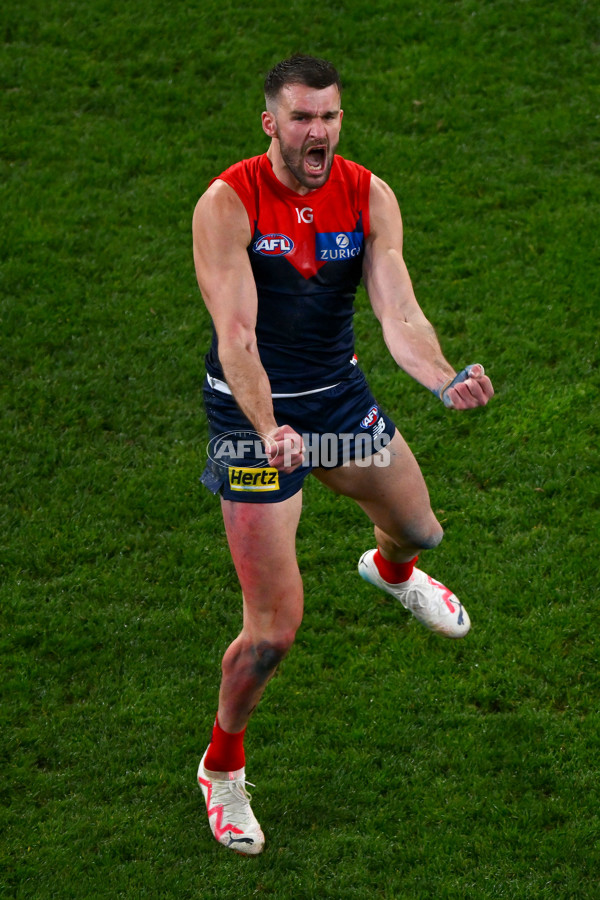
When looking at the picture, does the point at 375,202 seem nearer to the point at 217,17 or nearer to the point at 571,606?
the point at 571,606

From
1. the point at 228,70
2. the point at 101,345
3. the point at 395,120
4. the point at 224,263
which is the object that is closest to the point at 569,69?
the point at 395,120

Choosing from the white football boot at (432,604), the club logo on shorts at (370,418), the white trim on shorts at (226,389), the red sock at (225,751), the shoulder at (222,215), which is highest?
the shoulder at (222,215)

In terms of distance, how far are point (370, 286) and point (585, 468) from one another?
2622mm

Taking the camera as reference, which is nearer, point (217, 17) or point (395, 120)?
point (395, 120)

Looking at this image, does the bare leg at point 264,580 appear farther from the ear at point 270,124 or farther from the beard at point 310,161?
the ear at point 270,124

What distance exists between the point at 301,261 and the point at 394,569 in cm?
181

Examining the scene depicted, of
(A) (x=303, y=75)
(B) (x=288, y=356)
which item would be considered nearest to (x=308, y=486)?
(B) (x=288, y=356)

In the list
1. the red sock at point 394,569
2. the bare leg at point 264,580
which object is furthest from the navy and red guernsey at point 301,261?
the red sock at point 394,569

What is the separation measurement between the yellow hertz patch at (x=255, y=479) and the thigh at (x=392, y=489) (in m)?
0.49

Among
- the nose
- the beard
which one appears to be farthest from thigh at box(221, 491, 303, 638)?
the nose

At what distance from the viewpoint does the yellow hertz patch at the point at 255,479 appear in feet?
16.3

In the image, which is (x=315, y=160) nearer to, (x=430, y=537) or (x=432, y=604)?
(x=430, y=537)

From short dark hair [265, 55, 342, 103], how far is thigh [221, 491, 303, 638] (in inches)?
69.9

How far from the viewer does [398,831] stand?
17.6ft
